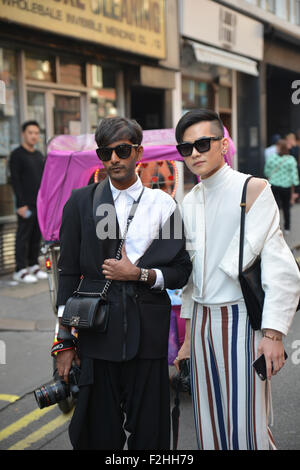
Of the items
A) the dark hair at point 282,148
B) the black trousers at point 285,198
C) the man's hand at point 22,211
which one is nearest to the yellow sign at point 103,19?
the man's hand at point 22,211

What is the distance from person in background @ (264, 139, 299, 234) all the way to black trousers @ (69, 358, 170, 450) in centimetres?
844

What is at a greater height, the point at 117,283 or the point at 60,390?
the point at 117,283

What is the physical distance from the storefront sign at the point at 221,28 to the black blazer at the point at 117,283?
383 inches

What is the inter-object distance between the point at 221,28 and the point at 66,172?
10021 millimetres

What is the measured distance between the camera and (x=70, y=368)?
2.28m

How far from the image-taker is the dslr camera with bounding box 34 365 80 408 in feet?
7.43

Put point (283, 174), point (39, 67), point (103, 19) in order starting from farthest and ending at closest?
point (283, 174)
point (103, 19)
point (39, 67)

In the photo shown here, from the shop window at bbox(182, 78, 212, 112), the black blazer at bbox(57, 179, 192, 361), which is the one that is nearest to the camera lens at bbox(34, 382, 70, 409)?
the black blazer at bbox(57, 179, 192, 361)

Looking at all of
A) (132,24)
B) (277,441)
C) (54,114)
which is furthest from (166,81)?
(277,441)

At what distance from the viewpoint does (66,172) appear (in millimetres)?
3775

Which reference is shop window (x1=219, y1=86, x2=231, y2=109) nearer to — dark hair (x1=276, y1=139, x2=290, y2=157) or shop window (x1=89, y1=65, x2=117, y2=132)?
dark hair (x1=276, y1=139, x2=290, y2=157)

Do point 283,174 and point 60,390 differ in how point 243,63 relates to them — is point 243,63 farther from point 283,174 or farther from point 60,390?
point 60,390

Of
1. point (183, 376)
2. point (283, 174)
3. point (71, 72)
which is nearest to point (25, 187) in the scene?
point (71, 72)

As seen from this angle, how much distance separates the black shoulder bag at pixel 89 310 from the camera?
2.11 metres
